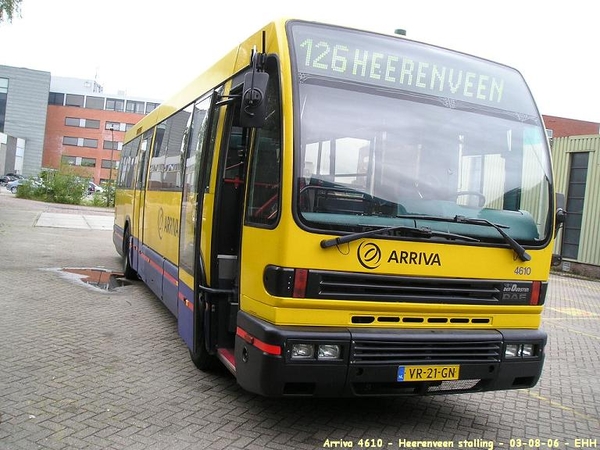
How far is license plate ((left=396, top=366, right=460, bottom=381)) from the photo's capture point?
4.15 m

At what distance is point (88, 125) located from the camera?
281ft

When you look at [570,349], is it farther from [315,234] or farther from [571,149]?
[571,149]

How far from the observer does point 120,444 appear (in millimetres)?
4020

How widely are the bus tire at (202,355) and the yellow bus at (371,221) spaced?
0.10 ft

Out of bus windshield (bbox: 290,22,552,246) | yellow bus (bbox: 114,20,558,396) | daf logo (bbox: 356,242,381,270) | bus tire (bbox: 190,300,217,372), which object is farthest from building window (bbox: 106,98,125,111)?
daf logo (bbox: 356,242,381,270)

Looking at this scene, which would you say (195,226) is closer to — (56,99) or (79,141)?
(79,141)

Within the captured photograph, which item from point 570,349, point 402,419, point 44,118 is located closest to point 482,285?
point 402,419

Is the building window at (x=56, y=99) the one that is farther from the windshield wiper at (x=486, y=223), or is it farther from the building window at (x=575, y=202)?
the windshield wiper at (x=486, y=223)

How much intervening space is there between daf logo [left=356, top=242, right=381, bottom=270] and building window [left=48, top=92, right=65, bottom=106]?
304ft

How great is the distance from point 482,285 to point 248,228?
6.11ft

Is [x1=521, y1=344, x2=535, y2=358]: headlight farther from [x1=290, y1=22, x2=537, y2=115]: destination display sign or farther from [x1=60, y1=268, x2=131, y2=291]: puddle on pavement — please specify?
[x1=60, y1=268, x2=131, y2=291]: puddle on pavement

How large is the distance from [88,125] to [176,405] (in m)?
87.7

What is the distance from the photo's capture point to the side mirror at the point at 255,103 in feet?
13.2

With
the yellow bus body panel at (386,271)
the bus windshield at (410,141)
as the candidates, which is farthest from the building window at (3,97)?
the yellow bus body panel at (386,271)
